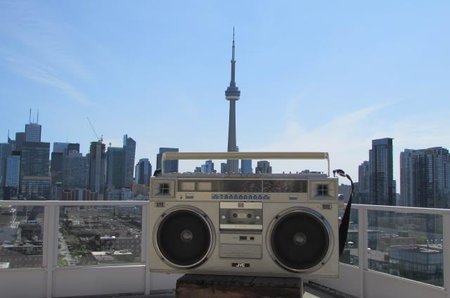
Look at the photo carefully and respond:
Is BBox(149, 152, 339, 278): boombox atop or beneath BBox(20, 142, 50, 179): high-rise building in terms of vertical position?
beneath

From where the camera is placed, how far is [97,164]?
17828mm

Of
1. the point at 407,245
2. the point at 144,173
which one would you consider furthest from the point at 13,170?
the point at 407,245

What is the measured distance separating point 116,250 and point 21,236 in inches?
39.9

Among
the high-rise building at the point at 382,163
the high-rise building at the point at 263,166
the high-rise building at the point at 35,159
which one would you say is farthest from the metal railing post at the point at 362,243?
the high-rise building at the point at 35,159

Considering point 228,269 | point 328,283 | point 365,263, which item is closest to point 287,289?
point 228,269

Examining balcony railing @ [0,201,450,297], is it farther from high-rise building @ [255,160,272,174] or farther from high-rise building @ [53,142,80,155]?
high-rise building @ [53,142,80,155]

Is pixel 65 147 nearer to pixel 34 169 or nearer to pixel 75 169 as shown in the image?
pixel 34 169

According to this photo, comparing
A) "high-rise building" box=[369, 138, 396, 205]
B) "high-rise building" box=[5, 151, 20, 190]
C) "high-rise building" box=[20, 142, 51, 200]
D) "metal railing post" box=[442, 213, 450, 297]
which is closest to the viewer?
"metal railing post" box=[442, 213, 450, 297]

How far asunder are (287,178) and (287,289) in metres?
0.63

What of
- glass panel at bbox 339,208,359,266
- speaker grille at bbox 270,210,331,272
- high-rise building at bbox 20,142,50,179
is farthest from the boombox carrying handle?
high-rise building at bbox 20,142,50,179

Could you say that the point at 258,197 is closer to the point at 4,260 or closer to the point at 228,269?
the point at 228,269

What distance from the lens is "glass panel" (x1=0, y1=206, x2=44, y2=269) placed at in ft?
16.9

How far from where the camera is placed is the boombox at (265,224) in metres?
2.90

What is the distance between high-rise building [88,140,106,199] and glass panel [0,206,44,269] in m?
8.86
